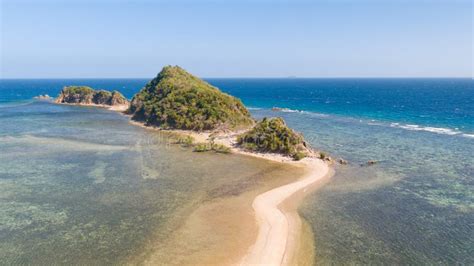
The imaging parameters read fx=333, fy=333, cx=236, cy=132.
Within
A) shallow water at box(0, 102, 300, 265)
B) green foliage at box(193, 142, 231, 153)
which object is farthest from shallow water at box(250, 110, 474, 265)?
green foliage at box(193, 142, 231, 153)

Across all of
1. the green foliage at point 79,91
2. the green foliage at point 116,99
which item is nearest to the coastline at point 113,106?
the green foliage at point 116,99

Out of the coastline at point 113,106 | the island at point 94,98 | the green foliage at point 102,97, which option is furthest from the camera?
the green foliage at point 102,97

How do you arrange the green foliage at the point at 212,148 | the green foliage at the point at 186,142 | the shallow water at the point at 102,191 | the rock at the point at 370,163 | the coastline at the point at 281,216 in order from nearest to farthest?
1. the coastline at the point at 281,216
2. the shallow water at the point at 102,191
3. the rock at the point at 370,163
4. the green foliage at the point at 212,148
5. the green foliage at the point at 186,142

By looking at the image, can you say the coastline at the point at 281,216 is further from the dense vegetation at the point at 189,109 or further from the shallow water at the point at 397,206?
the dense vegetation at the point at 189,109

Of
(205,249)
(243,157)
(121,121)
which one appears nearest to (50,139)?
(121,121)

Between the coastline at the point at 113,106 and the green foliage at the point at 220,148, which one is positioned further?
the coastline at the point at 113,106

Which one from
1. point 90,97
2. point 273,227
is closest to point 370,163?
point 273,227

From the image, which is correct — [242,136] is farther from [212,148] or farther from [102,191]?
[102,191]
